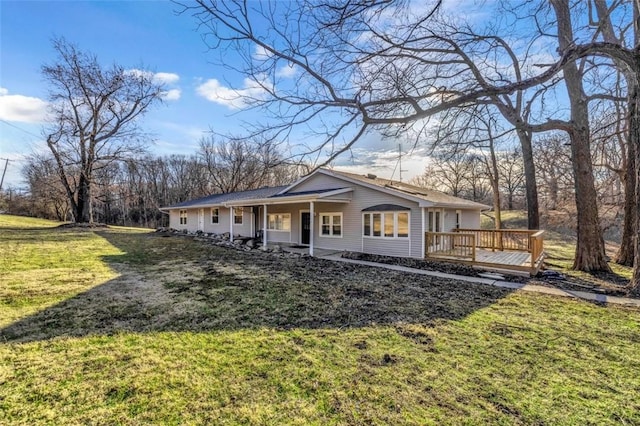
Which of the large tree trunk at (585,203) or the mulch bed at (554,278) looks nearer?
the mulch bed at (554,278)

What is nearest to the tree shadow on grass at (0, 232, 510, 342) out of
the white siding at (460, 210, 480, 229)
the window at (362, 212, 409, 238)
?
the window at (362, 212, 409, 238)

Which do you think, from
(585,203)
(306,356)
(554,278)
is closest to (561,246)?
(585,203)

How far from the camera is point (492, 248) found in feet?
45.2

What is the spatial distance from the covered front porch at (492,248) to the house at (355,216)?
71 cm

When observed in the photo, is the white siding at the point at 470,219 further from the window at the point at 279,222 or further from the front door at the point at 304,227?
the window at the point at 279,222

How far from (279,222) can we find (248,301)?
1117 cm

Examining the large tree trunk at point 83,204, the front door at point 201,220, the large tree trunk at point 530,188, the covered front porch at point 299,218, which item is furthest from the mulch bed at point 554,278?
the large tree trunk at point 83,204

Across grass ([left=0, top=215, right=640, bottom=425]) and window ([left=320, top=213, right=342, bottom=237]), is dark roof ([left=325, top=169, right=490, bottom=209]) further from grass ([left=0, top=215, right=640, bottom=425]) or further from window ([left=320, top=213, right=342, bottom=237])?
grass ([left=0, top=215, right=640, bottom=425])

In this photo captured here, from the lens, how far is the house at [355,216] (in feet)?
39.1

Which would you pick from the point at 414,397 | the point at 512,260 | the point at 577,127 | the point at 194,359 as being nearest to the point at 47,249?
the point at 194,359

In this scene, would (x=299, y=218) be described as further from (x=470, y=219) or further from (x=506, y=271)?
(x=470, y=219)

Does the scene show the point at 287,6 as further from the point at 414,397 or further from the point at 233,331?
the point at 414,397

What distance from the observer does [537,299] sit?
265 inches

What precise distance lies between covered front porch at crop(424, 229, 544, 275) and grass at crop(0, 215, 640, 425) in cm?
300
